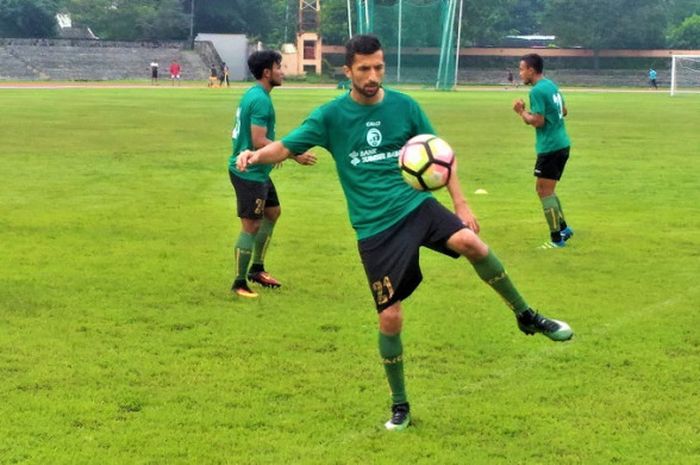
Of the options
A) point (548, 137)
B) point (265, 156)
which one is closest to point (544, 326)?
point (265, 156)

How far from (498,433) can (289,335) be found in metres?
2.58

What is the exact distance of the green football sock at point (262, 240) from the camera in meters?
10.1

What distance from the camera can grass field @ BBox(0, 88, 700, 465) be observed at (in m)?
5.74

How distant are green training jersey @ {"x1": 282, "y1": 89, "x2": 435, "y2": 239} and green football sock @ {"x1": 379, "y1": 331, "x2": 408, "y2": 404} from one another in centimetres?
62

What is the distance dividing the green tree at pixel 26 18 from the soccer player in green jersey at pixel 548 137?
91.4 m

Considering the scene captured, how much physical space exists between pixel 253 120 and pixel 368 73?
3381 mm

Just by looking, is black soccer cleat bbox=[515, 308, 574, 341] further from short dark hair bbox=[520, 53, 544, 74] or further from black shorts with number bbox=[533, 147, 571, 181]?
black shorts with number bbox=[533, 147, 571, 181]

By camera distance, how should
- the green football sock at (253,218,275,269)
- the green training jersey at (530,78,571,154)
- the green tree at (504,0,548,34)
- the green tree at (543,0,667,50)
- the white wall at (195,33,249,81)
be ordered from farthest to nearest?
the green tree at (504,0,548,34)
the green tree at (543,0,667,50)
the white wall at (195,33,249,81)
the green training jersey at (530,78,571,154)
the green football sock at (253,218,275,269)

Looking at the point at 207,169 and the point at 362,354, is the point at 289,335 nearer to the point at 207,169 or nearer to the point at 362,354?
the point at 362,354

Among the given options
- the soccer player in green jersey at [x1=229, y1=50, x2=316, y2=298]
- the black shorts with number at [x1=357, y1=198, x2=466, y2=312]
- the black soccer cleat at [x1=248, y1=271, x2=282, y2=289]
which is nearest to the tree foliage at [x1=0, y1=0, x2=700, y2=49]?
the black soccer cleat at [x1=248, y1=271, x2=282, y2=289]

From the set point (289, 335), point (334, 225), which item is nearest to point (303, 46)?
point (334, 225)

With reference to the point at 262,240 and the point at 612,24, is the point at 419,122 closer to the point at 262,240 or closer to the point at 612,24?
the point at 262,240

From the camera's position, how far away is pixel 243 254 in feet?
31.3

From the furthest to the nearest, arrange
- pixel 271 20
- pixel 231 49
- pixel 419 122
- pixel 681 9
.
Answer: pixel 681 9 < pixel 271 20 < pixel 231 49 < pixel 419 122
